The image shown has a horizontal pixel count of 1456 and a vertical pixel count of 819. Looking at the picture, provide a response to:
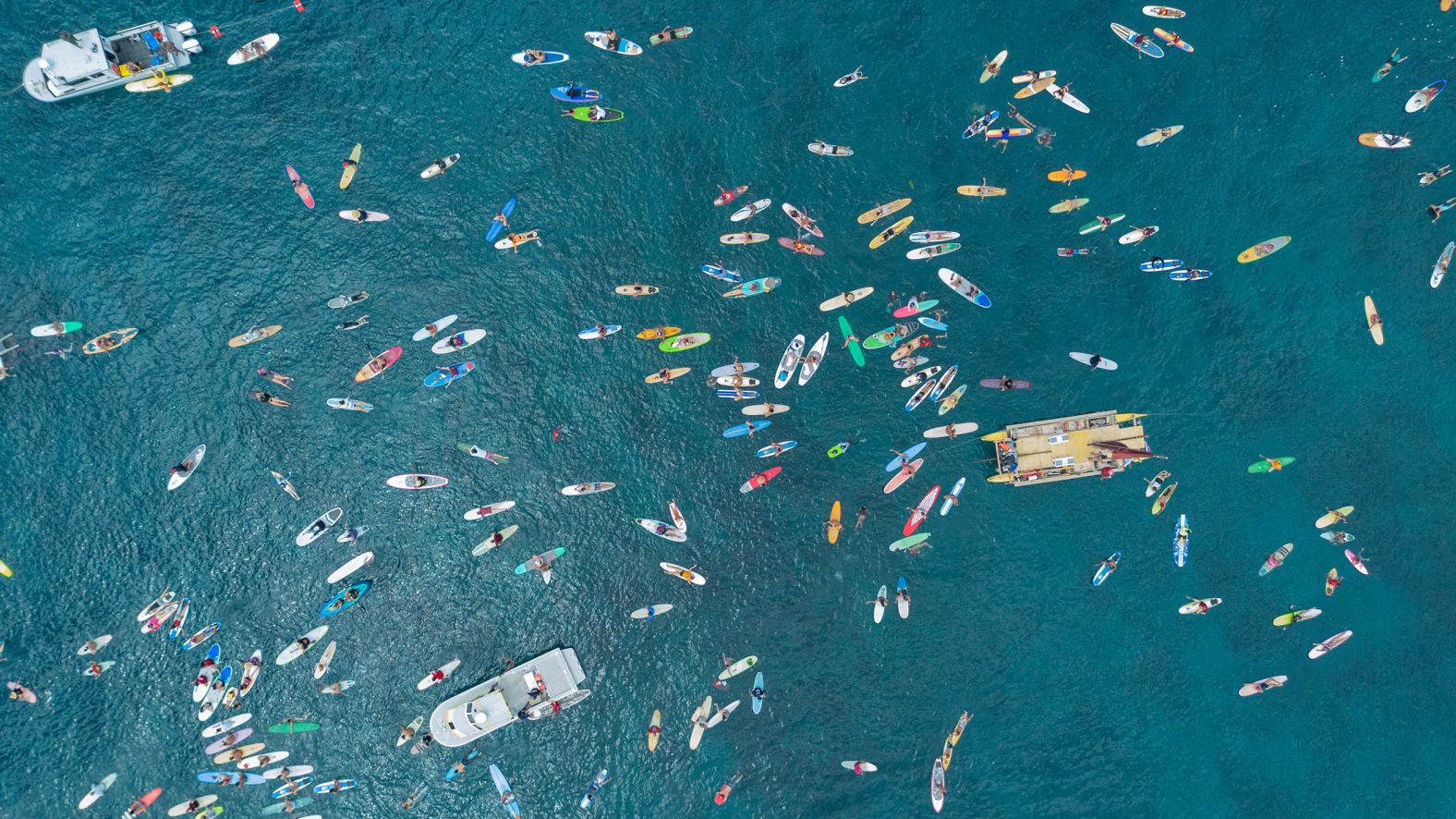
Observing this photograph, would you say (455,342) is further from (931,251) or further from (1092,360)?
(1092,360)

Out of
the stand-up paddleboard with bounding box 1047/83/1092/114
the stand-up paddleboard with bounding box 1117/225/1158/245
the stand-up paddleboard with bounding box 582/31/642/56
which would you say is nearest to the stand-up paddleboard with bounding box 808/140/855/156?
the stand-up paddleboard with bounding box 582/31/642/56

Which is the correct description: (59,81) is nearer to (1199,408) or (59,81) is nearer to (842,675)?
(842,675)

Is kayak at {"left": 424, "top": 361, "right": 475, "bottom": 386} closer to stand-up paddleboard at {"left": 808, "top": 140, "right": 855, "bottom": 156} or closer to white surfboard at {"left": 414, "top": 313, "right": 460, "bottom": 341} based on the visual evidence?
white surfboard at {"left": 414, "top": 313, "right": 460, "bottom": 341}

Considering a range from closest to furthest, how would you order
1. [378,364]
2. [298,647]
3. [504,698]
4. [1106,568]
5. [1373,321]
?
[504,698]
[298,647]
[378,364]
[1106,568]
[1373,321]

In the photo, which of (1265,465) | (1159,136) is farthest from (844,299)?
Result: (1265,465)

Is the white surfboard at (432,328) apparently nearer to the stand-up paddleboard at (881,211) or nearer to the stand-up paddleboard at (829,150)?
the stand-up paddleboard at (829,150)
